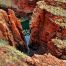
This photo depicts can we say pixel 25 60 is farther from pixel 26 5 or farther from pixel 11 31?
pixel 26 5

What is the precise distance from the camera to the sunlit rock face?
2216 cm

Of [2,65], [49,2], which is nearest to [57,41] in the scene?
[49,2]

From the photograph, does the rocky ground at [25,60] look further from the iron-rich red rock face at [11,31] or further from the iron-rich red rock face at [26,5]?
the iron-rich red rock face at [26,5]

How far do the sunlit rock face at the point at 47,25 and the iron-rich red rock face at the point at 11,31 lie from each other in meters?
1.12

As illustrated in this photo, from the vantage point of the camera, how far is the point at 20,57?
14945 millimetres

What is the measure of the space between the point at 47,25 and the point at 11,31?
2711 millimetres

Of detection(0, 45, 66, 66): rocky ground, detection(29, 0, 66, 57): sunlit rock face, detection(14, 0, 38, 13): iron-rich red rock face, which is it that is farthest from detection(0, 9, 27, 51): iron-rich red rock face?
detection(14, 0, 38, 13): iron-rich red rock face

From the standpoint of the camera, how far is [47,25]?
2350 cm

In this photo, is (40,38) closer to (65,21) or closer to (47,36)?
(47,36)

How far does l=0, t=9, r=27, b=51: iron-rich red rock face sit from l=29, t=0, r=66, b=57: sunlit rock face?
112cm

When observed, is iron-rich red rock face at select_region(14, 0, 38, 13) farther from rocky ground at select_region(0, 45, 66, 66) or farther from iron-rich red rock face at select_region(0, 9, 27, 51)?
rocky ground at select_region(0, 45, 66, 66)

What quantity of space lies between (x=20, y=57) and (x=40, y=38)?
9267 millimetres

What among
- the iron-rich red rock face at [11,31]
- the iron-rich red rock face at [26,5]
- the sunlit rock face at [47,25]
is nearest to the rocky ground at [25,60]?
the sunlit rock face at [47,25]

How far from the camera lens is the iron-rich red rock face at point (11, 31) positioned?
21828 mm
